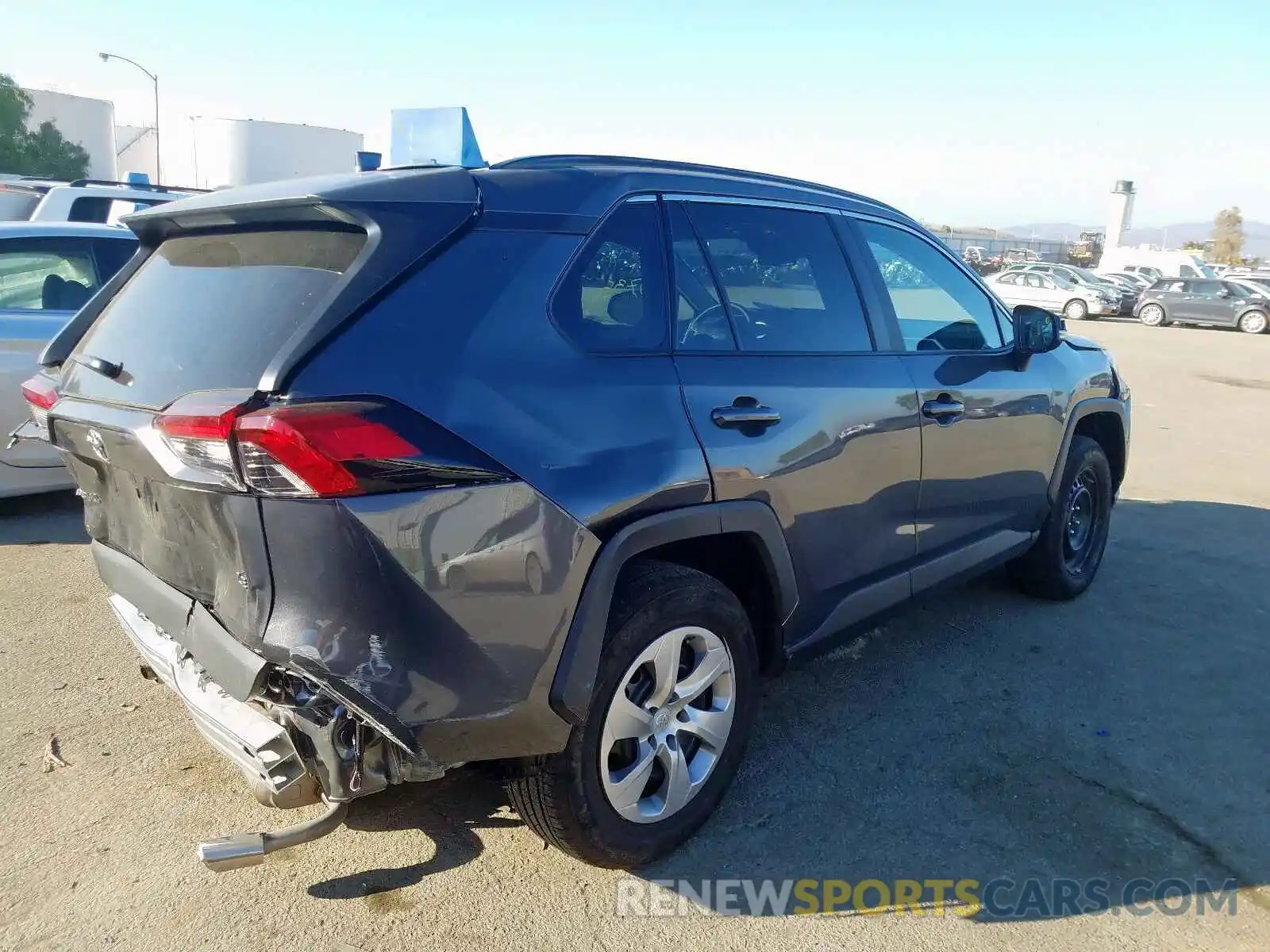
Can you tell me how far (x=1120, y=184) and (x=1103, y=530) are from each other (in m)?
72.9

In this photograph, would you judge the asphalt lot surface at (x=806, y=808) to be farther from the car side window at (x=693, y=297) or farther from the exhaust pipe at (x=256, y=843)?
the car side window at (x=693, y=297)

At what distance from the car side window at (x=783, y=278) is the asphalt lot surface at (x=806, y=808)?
1454 millimetres

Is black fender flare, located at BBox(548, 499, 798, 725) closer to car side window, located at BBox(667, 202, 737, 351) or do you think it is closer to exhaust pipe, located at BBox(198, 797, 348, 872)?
car side window, located at BBox(667, 202, 737, 351)

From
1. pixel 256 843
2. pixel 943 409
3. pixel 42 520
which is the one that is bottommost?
pixel 42 520

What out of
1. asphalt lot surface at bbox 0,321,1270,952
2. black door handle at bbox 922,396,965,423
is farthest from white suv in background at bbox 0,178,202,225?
black door handle at bbox 922,396,965,423

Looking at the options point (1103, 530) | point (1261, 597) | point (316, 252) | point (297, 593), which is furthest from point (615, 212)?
point (1261, 597)

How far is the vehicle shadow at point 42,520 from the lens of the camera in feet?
18.1

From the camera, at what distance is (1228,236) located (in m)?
95.2

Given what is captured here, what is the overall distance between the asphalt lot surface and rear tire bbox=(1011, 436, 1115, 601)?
14 centimetres

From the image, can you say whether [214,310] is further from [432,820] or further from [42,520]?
[42,520]

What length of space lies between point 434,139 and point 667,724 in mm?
1820

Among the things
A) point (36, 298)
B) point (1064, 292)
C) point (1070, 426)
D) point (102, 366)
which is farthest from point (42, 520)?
point (1064, 292)

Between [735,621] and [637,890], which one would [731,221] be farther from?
[637,890]

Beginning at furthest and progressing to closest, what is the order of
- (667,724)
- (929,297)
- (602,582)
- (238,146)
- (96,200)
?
(238,146)
(96,200)
(929,297)
(667,724)
(602,582)
